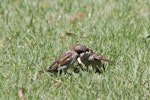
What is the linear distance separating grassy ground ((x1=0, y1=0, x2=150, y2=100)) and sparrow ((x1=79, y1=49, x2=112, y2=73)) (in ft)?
0.40

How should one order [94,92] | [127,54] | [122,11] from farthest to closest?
[122,11] → [127,54] → [94,92]

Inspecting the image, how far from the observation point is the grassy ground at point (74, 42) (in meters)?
6.49

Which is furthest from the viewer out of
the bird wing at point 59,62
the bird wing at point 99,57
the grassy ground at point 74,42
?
the bird wing at point 99,57

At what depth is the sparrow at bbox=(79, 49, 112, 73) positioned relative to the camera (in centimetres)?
711

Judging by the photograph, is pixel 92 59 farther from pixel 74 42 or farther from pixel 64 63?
pixel 74 42

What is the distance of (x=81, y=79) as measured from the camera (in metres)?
6.79

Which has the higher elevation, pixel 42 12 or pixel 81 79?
pixel 42 12

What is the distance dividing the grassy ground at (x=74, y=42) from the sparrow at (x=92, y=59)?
0.12 m

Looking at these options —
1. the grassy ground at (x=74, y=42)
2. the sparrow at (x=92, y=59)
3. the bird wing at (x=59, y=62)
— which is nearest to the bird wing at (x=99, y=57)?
the sparrow at (x=92, y=59)

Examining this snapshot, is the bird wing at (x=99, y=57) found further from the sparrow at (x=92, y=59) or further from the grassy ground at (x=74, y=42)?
the grassy ground at (x=74, y=42)

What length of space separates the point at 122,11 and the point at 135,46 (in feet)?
6.09

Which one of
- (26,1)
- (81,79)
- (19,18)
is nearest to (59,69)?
(81,79)

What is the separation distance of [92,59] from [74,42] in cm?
125

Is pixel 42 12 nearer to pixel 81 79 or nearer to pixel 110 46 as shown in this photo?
pixel 110 46
